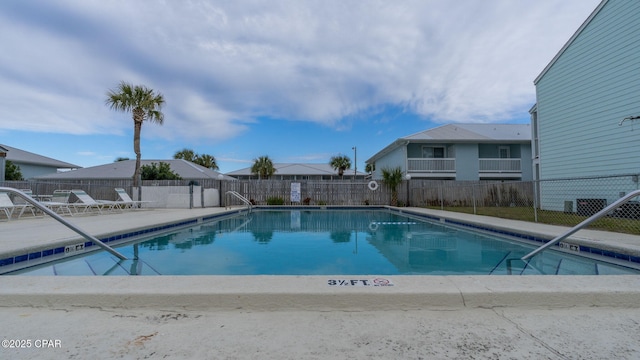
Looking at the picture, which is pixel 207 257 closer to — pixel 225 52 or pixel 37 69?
pixel 225 52

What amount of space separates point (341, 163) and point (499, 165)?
2006 centimetres

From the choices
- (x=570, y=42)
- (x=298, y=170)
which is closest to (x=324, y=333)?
(x=570, y=42)

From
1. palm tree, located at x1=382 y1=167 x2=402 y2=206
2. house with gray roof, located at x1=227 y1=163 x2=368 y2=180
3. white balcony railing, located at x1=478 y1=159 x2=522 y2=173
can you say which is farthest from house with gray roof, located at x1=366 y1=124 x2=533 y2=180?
house with gray roof, located at x1=227 y1=163 x2=368 y2=180

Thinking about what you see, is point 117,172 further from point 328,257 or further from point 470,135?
point 470,135

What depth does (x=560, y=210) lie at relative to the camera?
1210 centimetres

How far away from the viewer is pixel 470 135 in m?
21.1

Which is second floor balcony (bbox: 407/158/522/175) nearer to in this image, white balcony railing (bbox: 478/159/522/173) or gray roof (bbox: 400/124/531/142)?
white balcony railing (bbox: 478/159/522/173)

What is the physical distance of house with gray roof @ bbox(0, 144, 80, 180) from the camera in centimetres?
2666

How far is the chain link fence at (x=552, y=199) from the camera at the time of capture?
8531 mm

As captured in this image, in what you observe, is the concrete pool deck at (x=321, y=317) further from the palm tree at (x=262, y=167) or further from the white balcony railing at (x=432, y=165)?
the palm tree at (x=262, y=167)

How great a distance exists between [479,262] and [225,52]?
1218 centimetres

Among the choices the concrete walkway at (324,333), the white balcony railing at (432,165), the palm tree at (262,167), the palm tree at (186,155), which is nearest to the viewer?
the concrete walkway at (324,333)

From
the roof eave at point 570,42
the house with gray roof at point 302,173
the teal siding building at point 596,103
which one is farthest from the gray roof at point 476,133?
the house with gray roof at point 302,173

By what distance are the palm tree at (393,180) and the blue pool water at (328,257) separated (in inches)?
367
